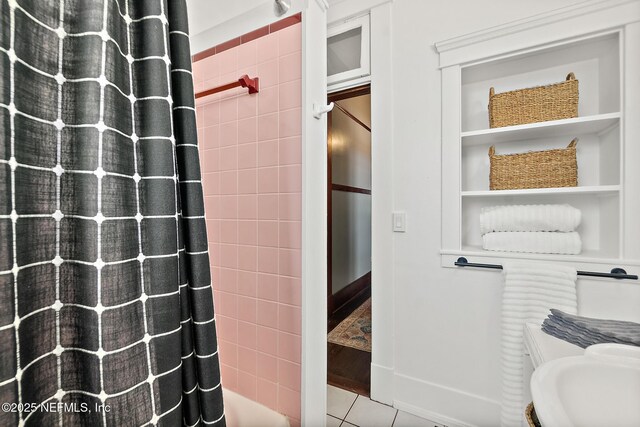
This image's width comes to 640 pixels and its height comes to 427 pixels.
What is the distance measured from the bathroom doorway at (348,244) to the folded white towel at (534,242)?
1136 millimetres

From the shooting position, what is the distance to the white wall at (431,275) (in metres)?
1.35

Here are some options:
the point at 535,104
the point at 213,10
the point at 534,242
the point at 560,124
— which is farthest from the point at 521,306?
the point at 213,10

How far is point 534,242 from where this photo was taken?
4.06 feet

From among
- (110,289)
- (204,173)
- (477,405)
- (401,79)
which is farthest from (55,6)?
(477,405)

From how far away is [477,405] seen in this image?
1360 mm

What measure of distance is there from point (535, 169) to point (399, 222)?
2.22ft

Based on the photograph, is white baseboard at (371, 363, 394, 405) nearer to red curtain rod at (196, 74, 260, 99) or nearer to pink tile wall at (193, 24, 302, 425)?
pink tile wall at (193, 24, 302, 425)

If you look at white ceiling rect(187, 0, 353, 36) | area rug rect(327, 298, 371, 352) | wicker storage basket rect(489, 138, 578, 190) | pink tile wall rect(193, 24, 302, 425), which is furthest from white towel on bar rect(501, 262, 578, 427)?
white ceiling rect(187, 0, 353, 36)

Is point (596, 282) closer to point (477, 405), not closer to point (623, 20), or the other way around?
point (477, 405)

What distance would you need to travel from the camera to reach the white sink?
1.95 feet

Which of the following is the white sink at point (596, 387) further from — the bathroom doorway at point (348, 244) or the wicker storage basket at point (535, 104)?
the bathroom doorway at point (348, 244)

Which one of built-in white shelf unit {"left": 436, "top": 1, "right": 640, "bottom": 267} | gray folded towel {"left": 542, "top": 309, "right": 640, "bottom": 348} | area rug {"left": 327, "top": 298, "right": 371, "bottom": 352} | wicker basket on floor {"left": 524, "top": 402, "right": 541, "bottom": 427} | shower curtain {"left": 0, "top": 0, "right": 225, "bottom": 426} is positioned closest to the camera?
shower curtain {"left": 0, "top": 0, "right": 225, "bottom": 426}

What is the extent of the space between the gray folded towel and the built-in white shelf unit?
33 cm

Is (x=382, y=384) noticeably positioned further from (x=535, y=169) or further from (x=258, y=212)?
(x=535, y=169)
